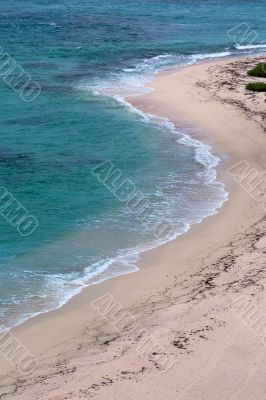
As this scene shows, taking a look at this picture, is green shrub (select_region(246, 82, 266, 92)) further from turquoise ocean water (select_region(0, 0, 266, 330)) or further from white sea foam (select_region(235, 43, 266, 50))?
white sea foam (select_region(235, 43, 266, 50))

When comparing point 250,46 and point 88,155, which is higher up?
point 250,46

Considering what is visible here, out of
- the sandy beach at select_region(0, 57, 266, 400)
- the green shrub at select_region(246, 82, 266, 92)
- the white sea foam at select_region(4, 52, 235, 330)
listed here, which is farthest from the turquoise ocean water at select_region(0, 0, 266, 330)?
the green shrub at select_region(246, 82, 266, 92)

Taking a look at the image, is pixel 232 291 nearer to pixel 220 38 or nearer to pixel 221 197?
pixel 221 197

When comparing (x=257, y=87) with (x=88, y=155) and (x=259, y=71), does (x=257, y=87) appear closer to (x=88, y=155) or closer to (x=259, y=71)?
(x=259, y=71)

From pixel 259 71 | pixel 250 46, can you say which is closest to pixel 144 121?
pixel 259 71

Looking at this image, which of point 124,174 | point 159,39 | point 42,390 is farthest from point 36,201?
point 159,39

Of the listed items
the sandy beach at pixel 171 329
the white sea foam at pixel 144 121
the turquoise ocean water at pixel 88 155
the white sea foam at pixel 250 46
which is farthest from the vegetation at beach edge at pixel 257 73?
the sandy beach at pixel 171 329
